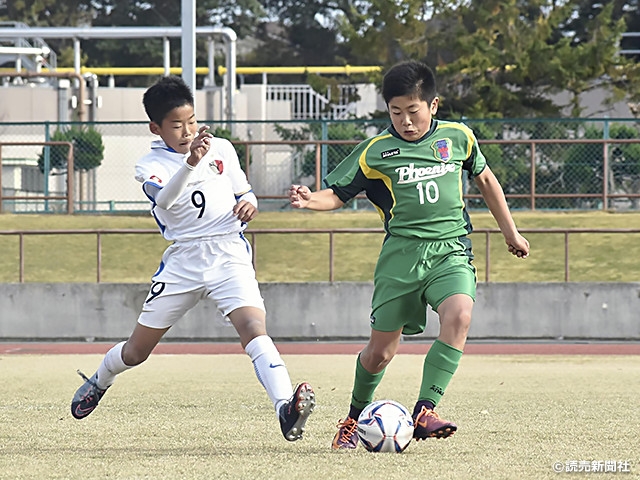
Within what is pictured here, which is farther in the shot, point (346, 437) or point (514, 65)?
point (514, 65)

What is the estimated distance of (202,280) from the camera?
6.57m

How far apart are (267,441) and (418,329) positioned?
970 millimetres

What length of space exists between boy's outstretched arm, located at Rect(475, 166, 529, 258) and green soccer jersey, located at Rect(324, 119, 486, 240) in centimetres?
7

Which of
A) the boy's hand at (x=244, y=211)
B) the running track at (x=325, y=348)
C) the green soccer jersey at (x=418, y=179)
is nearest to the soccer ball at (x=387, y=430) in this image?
the green soccer jersey at (x=418, y=179)

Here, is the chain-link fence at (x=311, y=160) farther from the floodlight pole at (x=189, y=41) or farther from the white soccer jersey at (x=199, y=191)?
the white soccer jersey at (x=199, y=191)

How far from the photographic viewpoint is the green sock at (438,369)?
5.99 metres

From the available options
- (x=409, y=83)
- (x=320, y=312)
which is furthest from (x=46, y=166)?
(x=409, y=83)

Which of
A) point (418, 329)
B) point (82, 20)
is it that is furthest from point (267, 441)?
point (82, 20)

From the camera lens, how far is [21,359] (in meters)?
13.5

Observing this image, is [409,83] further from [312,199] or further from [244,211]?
[244,211]

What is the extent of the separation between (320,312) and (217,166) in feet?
32.0

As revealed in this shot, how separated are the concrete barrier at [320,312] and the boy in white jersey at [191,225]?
9.45 metres

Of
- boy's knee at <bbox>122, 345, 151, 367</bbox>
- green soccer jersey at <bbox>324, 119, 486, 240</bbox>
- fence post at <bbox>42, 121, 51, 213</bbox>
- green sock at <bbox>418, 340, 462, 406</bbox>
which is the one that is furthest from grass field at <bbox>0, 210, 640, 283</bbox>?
green sock at <bbox>418, 340, 462, 406</bbox>

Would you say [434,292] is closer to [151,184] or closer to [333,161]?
[151,184]
